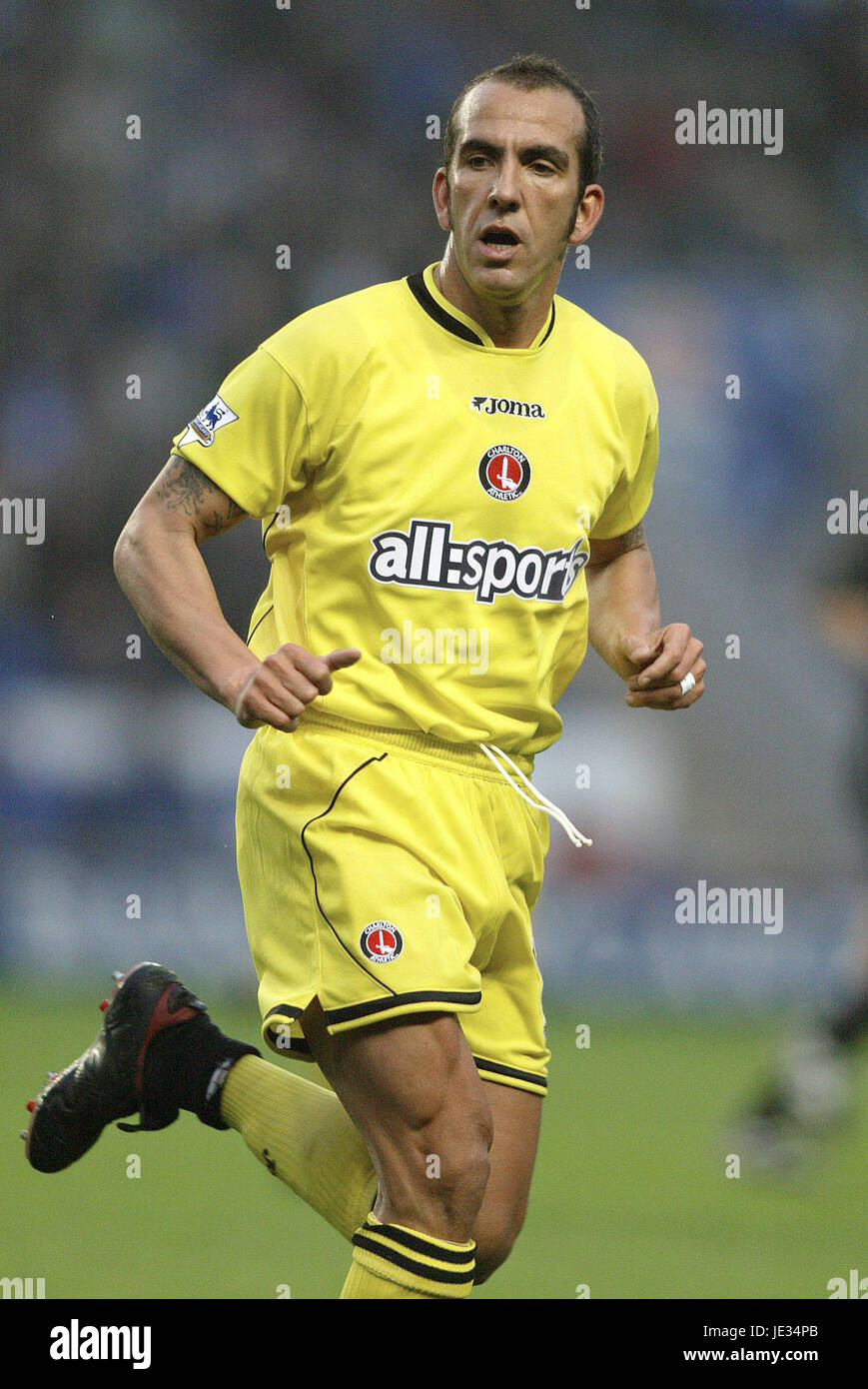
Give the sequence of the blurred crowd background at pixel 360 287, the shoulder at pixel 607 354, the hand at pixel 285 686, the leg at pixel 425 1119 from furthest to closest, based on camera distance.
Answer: the blurred crowd background at pixel 360 287 < the shoulder at pixel 607 354 < the leg at pixel 425 1119 < the hand at pixel 285 686

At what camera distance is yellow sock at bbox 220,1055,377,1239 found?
3.20 meters

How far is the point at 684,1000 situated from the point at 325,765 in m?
5.28

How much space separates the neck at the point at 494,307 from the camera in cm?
320

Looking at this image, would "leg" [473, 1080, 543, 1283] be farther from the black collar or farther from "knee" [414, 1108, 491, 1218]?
the black collar

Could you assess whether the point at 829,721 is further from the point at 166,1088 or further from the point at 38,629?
the point at 166,1088

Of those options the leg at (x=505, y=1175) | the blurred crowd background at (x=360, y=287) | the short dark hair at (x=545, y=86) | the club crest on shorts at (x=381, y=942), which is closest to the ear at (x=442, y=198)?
the short dark hair at (x=545, y=86)

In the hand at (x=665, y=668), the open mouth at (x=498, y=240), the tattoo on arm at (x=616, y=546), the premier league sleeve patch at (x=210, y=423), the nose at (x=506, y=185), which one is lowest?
the hand at (x=665, y=668)

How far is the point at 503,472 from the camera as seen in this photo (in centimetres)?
312

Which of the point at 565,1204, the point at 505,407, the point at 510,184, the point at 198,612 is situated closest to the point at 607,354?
the point at 505,407

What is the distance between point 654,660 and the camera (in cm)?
321

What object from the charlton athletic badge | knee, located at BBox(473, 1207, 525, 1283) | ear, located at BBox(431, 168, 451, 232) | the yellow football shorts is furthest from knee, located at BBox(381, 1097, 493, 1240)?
ear, located at BBox(431, 168, 451, 232)

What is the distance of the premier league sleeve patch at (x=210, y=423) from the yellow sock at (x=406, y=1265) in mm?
1295

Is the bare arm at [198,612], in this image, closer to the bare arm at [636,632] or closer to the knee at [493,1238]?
the bare arm at [636,632]

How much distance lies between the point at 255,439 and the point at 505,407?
444 mm
